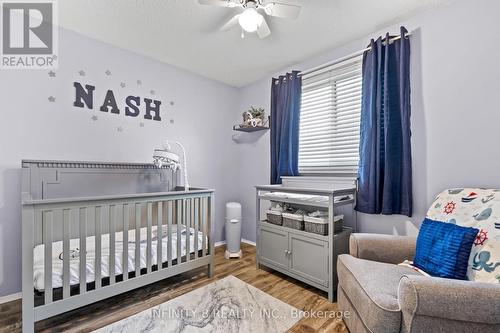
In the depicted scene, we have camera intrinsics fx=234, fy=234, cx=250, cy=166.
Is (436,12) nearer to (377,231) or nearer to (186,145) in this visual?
(377,231)

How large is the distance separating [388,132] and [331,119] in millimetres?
679

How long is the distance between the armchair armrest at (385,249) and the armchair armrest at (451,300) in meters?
0.63

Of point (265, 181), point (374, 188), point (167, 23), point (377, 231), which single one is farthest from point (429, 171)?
point (167, 23)

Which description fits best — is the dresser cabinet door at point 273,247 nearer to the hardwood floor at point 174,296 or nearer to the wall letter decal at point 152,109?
the hardwood floor at point 174,296

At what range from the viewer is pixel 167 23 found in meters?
2.12

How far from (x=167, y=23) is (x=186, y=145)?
1.45 meters

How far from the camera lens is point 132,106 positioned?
105 inches

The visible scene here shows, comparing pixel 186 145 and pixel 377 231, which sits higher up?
pixel 186 145

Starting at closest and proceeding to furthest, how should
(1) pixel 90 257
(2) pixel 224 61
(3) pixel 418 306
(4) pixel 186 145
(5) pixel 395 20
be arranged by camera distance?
(3) pixel 418 306 → (1) pixel 90 257 → (5) pixel 395 20 → (2) pixel 224 61 → (4) pixel 186 145

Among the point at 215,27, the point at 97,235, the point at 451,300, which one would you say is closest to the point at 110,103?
the point at 215,27

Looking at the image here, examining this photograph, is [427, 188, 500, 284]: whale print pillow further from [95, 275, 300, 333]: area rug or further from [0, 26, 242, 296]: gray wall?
[0, 26, 242, 296]: gray wall

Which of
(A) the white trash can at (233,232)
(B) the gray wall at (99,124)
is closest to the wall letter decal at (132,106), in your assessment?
(B) the gray wall at (99,124)

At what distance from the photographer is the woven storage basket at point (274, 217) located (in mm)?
2479

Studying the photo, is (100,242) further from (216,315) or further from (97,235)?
(216,315)
